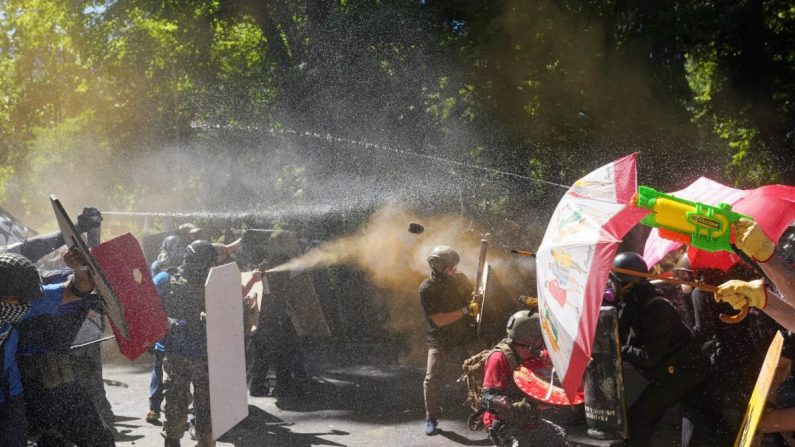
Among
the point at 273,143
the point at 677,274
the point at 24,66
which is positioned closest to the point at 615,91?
the point at 677,274

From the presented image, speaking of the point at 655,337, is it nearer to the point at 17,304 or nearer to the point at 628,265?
the point at 628,265

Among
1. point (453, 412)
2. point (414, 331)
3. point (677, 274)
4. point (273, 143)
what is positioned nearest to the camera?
point (677, 274)

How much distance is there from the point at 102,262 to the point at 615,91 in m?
7.51

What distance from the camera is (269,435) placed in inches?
271

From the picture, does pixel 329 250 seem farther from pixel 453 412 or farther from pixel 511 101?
pixel 453 412

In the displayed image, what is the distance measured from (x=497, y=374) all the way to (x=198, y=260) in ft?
8.82

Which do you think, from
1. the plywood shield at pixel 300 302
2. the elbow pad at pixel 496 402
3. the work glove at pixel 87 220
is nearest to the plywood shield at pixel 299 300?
the plywood shield at pixel 300 302

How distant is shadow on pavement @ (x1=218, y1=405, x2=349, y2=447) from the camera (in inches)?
261

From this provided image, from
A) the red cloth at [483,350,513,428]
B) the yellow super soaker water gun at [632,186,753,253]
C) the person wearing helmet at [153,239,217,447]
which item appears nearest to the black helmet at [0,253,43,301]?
the person wearing helmet at [153,239,217,447]

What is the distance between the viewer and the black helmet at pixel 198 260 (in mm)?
5930

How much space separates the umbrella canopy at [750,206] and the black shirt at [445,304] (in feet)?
6.90

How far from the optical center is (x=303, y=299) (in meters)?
8.49

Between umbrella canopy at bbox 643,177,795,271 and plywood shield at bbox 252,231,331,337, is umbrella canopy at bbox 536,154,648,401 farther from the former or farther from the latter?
plywood shield at bbox 252,231,331,337

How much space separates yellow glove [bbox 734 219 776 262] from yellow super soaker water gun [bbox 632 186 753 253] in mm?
45
